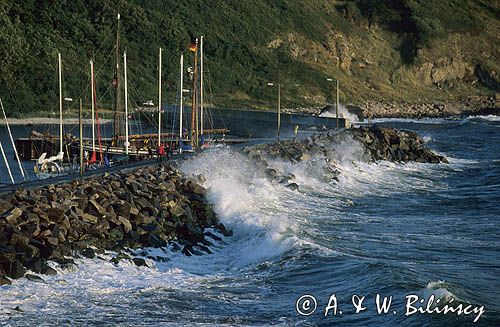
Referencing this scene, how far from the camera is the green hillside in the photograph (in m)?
77.9

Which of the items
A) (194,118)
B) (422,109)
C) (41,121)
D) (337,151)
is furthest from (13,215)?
(422,109)

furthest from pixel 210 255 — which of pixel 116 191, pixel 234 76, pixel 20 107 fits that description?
pixel 234 76

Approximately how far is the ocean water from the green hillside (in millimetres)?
41392

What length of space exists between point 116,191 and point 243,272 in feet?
16.8

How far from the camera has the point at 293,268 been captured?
19844 millimetres

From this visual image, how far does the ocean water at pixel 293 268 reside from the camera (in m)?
16.1

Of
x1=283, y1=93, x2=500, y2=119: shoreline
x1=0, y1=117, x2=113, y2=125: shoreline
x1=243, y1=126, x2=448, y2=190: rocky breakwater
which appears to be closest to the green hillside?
x1=0, y1=117, x2=113, y2=125: shoreline

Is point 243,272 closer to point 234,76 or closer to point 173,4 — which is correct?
point 234,76

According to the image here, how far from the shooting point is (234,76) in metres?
95.8

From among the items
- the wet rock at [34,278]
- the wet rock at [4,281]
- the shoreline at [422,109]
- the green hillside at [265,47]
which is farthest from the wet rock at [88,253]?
the shoreline at [422,109]

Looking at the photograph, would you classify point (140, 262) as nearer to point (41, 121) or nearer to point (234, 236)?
point (234, 236)

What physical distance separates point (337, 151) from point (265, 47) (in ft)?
195

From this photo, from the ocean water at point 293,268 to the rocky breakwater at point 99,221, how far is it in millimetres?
422

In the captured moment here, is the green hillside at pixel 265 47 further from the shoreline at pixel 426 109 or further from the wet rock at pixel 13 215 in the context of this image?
the wet rock at pixel 13 215
